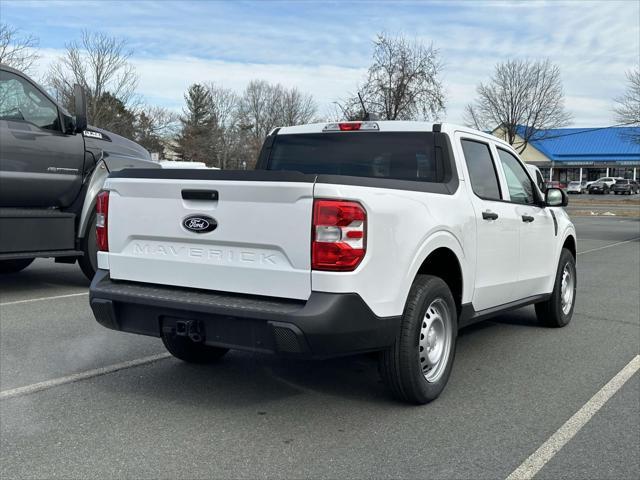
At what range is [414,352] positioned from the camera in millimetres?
4074

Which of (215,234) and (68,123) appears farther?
(68,123)

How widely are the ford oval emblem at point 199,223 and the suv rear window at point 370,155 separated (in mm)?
1530

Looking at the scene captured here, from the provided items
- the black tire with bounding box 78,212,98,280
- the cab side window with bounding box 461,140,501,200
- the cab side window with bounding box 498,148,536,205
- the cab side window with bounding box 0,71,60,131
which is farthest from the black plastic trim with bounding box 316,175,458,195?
the cab side window with bounding box 0,71,60,131

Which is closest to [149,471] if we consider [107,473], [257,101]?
[107,473]

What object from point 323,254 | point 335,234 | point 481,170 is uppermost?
point 481,170

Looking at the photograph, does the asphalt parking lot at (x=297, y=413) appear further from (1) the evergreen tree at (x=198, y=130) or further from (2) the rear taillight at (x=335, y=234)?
(1) the evergreen tree at (x=198, y=130)

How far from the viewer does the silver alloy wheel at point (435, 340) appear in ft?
14.1

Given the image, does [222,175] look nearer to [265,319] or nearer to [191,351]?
[265,319]

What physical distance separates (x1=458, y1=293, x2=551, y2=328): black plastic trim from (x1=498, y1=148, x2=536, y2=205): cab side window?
89cm

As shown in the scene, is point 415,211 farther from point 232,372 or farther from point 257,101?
point 257,101

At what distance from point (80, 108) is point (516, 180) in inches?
200

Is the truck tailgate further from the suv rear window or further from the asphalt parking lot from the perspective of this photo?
the suv rear window

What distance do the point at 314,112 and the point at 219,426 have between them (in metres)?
67.0

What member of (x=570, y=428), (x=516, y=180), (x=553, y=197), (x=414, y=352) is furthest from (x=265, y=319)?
(x=553, y=197)
